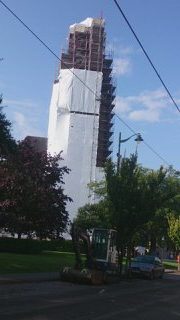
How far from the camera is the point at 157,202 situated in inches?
1480

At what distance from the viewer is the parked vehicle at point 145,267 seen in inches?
1517

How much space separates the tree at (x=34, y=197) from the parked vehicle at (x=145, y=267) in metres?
11.9

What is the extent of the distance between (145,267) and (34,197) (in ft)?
44.3

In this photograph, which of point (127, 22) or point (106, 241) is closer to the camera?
point (127, 22)

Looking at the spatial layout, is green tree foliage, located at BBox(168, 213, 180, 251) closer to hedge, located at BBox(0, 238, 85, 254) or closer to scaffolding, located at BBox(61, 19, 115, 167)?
hedge, located at BBox(0, 238, 85, 254)

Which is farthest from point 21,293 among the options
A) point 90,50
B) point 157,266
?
point 90,50

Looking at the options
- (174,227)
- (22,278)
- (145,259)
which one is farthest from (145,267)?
(174,227)

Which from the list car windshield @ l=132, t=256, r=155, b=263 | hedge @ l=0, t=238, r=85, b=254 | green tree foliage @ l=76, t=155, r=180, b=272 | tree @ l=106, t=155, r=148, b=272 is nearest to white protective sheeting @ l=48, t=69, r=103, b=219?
hedge @ l=0, t=238, r=85, b=254

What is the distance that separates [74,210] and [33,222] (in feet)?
171

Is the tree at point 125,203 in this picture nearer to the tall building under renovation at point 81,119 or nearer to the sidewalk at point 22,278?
the sidewalk at point 22,278

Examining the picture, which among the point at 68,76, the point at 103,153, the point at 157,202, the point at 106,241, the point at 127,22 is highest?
the point at 68,76

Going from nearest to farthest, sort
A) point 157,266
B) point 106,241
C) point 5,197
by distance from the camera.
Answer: point 106,241
point 157,266
point 5,197

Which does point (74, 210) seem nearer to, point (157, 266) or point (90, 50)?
point (90, 50)

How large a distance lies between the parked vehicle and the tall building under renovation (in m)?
57.4
